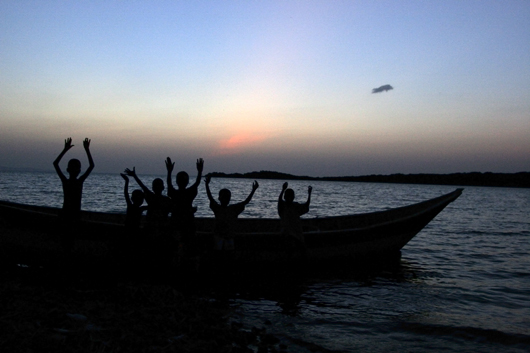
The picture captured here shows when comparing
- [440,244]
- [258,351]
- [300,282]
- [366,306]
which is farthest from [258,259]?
[440,244]

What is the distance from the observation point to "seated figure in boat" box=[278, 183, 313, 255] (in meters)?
9.10

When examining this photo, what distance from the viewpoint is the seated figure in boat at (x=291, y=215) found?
9102 mm

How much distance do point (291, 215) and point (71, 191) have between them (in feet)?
15.0

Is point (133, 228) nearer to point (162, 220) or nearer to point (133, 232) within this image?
point (133, 232)

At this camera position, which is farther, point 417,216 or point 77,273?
point 417,216

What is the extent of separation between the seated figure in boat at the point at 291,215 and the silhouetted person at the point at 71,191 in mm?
4082

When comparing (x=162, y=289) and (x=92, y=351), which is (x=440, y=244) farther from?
(x=92, y=351)

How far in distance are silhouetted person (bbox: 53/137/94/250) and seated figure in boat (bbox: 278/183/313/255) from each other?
4.08 meters

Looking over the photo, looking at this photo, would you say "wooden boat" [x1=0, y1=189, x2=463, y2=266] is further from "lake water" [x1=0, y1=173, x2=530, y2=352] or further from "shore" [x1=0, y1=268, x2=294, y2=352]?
"shore" [x1=0, y1=268, x2=294, y2=352]

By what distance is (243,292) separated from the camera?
330 inches

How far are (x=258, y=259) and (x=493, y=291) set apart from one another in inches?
228

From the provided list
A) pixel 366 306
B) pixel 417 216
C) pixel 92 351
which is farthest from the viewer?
pixel 417 216

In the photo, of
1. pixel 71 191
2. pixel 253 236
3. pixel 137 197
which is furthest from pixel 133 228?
pixel 253 236

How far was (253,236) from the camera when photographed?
Answer: 31.0 feet
